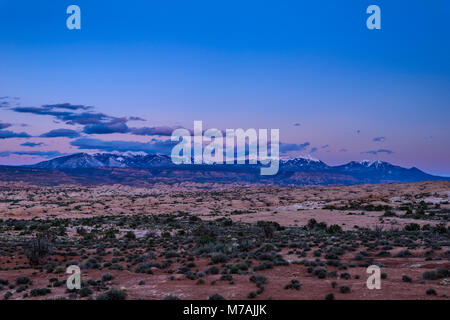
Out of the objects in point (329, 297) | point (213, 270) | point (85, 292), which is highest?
point (329, 297)

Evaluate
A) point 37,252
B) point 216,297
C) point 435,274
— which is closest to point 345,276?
point 435,274

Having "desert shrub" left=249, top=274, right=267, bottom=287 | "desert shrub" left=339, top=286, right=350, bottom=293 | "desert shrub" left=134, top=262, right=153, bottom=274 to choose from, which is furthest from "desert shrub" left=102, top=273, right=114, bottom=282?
"desert shrub" left=339, top=286, right=350, bottom=293

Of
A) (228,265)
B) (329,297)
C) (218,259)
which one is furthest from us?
(218,259)

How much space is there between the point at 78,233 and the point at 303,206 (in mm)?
37061

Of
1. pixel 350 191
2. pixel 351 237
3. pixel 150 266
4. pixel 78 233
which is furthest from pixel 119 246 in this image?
pixel 350 191

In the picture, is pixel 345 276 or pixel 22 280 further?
pixel 22 280

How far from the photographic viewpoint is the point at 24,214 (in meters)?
50.5

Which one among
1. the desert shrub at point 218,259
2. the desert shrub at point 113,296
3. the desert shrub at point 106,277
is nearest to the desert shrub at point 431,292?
the desert shrub at point 218,259

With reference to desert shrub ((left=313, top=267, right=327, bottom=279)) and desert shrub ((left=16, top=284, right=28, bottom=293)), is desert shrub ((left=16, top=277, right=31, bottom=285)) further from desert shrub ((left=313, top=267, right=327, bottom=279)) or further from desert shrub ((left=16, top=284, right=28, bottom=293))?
desert shrub ((left=313, top=267, right=327, bottom=279))

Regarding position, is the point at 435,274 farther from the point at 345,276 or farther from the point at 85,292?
the point at 85,292

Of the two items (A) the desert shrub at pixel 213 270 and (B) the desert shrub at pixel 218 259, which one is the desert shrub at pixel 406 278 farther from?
(B) the desert shrub at pixel 218 259
